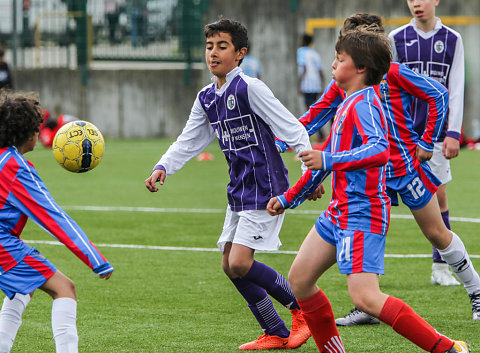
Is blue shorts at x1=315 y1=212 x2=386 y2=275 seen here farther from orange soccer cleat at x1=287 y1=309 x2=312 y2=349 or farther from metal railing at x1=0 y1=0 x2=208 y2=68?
metal railing at x1=0 y1=0 x2=208 y2=68

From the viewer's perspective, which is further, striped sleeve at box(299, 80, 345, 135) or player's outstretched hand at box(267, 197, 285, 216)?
striped sleeve at box(299, 80, 345, 135)

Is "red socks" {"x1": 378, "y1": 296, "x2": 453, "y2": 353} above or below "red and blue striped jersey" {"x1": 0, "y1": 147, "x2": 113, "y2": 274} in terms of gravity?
below

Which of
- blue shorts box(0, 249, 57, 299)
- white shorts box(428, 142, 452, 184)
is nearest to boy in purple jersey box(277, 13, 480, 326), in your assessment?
white shorts box(428, 142, 452, 184)

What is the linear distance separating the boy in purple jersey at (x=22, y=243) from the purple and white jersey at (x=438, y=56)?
3.01m

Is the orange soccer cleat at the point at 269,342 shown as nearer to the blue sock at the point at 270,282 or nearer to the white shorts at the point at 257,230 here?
the blue sock at the point at 270,282

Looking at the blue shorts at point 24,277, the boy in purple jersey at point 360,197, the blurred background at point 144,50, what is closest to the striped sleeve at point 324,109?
the boy in purple jersey at point 360,197

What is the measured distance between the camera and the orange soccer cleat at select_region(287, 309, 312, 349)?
201 inches

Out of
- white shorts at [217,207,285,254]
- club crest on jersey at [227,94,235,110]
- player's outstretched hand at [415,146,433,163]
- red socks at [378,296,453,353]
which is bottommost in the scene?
red socks at [378,296,453,353]

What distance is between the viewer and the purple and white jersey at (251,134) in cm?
498

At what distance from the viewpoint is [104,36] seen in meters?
21.3

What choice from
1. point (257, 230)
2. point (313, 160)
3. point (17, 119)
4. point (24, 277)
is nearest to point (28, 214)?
point (24, 277)

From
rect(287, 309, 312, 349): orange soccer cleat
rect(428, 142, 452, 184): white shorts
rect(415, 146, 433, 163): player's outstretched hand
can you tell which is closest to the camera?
rect(287, 309, 312, 349): orange soccer cleat

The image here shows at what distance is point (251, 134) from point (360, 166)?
1.15 m

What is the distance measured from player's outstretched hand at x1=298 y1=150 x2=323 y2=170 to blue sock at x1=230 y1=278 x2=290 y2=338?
4.15 feet
